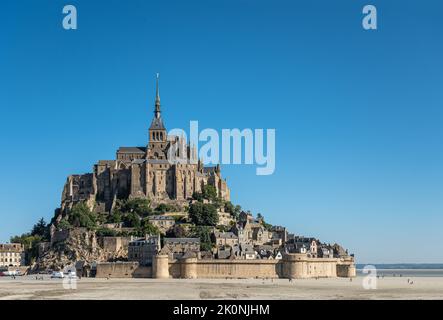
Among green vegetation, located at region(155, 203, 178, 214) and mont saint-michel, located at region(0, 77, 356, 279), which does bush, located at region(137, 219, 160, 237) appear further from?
green vegetation, located at region(155, 203, 178, 214)

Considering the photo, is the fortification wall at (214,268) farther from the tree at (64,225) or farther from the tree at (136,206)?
the tree at (136,206)

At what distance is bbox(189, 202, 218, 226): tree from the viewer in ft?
313

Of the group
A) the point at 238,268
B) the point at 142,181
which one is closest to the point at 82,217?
the point at 142,181

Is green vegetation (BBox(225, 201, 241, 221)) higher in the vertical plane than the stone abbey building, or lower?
lower

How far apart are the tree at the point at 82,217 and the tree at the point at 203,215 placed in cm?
1227

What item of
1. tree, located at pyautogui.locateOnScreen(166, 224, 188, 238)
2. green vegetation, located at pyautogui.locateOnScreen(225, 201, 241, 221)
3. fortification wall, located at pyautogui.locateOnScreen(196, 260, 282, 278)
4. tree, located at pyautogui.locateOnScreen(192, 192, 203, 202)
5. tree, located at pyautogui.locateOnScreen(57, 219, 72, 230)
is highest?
tree, located at pyautogui.locateOnScreen(192, 192, 203, 202)

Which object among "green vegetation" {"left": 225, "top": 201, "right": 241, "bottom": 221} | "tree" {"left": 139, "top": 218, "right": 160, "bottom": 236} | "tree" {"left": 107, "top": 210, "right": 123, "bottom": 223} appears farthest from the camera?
"green vegetation" {"left": 225, "top": 201, "right": 241, "bottom": 221}

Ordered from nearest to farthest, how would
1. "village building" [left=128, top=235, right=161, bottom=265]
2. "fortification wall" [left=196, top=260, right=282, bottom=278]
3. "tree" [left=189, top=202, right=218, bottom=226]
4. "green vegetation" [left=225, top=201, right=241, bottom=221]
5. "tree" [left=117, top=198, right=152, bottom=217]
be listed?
"fortification wall" [left=196, top=260, right=282, bottom=278] < "village building" [left=128, top=235, right=161, bottom=265] < "tree" [left=189, top=202, right=218, bottom=226] < "tree" [left=117, top=198, right=152, bottom=217] < "green vegetation" [left=225, top=201, right=241, bottom=221]

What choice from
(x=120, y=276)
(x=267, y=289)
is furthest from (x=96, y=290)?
(x=120, y=276)

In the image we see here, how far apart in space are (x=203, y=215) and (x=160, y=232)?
592cm

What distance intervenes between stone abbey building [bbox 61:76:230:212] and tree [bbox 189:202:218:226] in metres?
6.22

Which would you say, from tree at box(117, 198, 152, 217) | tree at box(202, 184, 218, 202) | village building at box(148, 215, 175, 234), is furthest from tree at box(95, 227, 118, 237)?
tree at box(202, 184, 218, 202)
